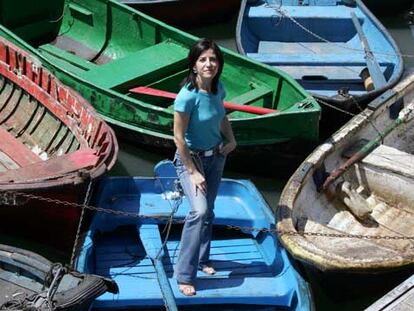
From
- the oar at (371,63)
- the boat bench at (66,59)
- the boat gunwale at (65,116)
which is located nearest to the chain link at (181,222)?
the boat gunwale at (65,116)

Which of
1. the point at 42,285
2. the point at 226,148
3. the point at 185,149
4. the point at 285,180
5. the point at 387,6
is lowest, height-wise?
the point at 285,180

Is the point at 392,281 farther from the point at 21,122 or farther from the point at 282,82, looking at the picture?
the point at 21,122

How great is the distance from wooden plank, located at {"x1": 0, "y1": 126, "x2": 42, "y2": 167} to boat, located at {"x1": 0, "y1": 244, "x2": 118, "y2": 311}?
2130 millimetres

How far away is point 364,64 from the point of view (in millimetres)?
8891

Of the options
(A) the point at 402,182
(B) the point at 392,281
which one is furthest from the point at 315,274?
(A) the point at 402,182

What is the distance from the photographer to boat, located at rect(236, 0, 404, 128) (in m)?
8.45

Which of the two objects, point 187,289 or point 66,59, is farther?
point 66,59

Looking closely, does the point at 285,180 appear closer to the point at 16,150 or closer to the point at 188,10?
the point at 16,150

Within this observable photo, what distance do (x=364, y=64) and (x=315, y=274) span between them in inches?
148

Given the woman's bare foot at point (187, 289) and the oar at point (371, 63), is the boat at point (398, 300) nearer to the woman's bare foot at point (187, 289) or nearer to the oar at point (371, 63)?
the woman's bare foot at point (187, 289)

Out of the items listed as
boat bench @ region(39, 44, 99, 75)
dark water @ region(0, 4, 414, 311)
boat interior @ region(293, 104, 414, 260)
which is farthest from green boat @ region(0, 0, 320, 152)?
boat interior @ region(293, 104, 414, 260)

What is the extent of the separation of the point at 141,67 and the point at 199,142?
3650 mm

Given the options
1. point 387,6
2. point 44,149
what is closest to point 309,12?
point 387,6

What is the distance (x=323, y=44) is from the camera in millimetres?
9875
